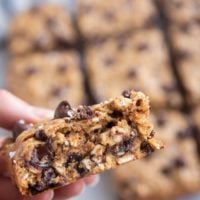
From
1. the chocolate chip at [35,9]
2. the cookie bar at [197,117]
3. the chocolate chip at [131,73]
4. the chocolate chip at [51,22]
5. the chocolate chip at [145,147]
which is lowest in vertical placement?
the cookie bar at [197,117]

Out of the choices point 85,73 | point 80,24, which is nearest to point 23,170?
point 85,73

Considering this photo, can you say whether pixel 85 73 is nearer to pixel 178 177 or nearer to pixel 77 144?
pixel 178 177

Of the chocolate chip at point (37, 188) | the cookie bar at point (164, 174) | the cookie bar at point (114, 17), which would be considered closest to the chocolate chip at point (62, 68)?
the cookie bar at point (114, 17)

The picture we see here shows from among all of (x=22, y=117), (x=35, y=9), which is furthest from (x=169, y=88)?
(x=22, y=117)

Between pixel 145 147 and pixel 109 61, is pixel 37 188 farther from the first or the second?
pixel 109 61

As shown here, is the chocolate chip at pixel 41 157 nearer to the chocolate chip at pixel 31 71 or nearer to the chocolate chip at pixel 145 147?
the chocolate chip at pixel 145 147

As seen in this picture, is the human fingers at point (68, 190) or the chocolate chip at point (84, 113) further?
the human fingers at point (68, 190)
